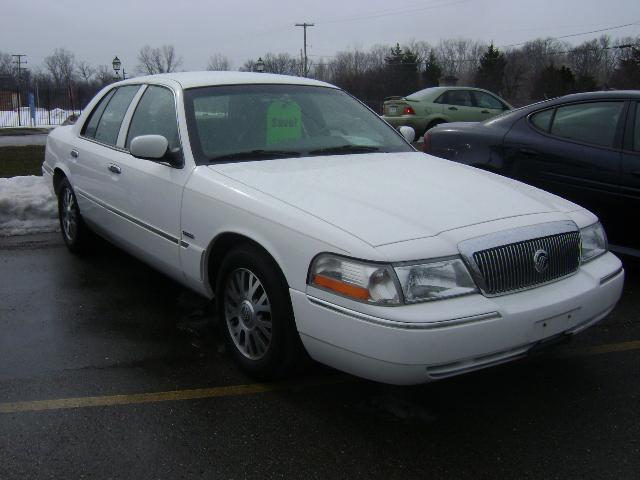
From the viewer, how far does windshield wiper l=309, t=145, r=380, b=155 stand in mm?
4039

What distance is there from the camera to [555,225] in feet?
10.3

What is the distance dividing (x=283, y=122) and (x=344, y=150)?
0.43 meters

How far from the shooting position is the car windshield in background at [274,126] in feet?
12.8

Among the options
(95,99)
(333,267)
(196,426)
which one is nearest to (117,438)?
(196,426)

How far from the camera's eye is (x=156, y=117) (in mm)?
4344

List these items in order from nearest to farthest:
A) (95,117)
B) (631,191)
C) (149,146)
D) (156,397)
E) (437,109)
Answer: (156,397) → (149,146) → (631,191) → (95,117) → (437,109)

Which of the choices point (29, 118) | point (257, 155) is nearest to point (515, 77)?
point (29, 118)

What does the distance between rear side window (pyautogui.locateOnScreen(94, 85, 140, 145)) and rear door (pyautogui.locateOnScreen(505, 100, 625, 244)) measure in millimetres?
3239

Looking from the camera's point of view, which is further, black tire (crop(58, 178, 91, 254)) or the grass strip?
the grass strip

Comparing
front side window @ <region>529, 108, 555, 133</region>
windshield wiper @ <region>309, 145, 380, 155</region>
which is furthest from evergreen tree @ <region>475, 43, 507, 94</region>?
windshield wiper @ <region>309, 145, 380, 155</region>

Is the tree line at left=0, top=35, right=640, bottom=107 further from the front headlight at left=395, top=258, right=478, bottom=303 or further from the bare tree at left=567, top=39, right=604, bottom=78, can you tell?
the front headlight at left=395, top=258, right=478, bottom=303

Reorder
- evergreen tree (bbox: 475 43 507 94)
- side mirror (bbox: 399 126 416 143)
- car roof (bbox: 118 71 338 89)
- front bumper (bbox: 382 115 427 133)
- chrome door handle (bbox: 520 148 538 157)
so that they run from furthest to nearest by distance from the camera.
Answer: evergreen tree (bbox: 475 43 507 94)
front bumper (bbox: 382 115 427 133)
chrome door handle (bbox: 520 148 538 157)
side mirror (bbox: 399 126 416 143)
car roof (bbox: 118 71 338 89)

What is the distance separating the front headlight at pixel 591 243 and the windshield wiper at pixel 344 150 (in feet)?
4.81

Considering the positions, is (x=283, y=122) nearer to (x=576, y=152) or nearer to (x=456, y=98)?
(x=576, y=152)
